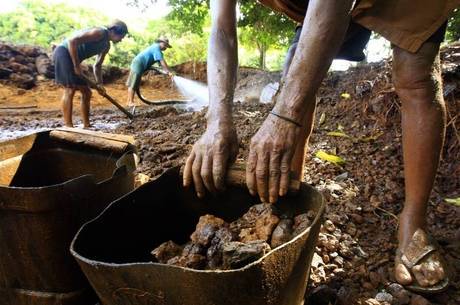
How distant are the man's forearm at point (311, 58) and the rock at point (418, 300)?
0.97 metres

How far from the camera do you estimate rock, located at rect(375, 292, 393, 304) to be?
1.59m

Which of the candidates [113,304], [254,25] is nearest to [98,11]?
[254,25]

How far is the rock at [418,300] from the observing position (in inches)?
60.9

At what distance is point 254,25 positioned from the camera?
39.4ft

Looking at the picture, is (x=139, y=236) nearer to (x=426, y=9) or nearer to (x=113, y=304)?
(x=113, y=304)

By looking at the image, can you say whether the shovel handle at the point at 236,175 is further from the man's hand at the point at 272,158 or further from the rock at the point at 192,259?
the rock at the point at 192,259

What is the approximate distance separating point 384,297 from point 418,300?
14 centimetres

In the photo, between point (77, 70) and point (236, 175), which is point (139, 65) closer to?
point (77, 70)

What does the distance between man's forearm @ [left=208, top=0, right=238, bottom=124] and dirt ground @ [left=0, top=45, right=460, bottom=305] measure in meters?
0.87

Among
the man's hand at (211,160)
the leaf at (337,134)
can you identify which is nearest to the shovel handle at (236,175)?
the man's hand at (211,160)

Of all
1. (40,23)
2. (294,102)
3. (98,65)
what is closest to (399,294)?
(294,102)

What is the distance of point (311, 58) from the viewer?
1.29 m

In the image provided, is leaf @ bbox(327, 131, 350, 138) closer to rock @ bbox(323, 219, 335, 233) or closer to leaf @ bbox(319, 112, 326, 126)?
leaf @ bbox(319, 112, 326, 126)

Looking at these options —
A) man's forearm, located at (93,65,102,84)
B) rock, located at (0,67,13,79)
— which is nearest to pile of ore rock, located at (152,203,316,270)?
man's forearm, located at (93,65,102,84)
